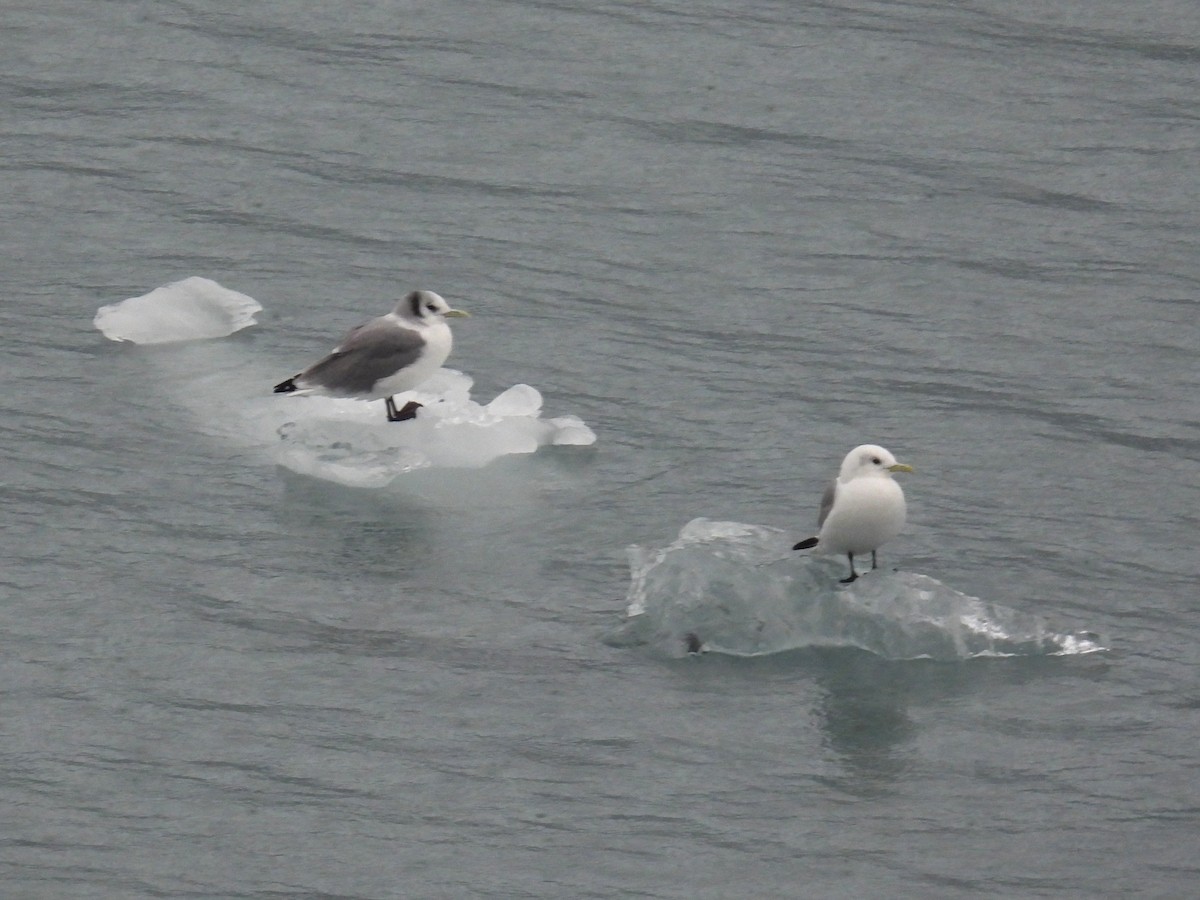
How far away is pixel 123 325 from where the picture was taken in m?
11.2

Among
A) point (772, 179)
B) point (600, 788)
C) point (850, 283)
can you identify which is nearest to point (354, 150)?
point (772, 179)

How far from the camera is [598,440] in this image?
33.6 ft

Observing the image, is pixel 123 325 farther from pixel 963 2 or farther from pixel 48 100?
pixel 963 2

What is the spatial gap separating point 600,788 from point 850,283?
5056 mm

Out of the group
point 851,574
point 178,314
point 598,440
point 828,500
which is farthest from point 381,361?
point 851,574

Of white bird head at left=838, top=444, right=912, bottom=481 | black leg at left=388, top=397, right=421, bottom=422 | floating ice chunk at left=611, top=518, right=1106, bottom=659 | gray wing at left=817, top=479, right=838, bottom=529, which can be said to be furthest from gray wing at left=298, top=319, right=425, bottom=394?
white bird head at left=838, top=444, right=912, bottom=481

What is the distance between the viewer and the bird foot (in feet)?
34.1

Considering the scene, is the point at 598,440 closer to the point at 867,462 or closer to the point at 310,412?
the point at 310,412

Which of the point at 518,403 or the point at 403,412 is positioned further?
the point at 403,412

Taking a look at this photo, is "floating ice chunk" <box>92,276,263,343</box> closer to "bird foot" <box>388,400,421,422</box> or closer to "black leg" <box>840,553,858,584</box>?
"bird foot" <box>388,400,421,422</box>

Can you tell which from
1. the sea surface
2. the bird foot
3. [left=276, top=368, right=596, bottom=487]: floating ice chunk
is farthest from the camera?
the bird foot

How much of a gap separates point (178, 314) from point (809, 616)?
4309mm

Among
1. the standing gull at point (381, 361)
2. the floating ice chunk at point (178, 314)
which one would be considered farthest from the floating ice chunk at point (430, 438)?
the floating ice chunk at point (178, 314)

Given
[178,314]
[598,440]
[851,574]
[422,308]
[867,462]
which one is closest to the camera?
[867,462]
